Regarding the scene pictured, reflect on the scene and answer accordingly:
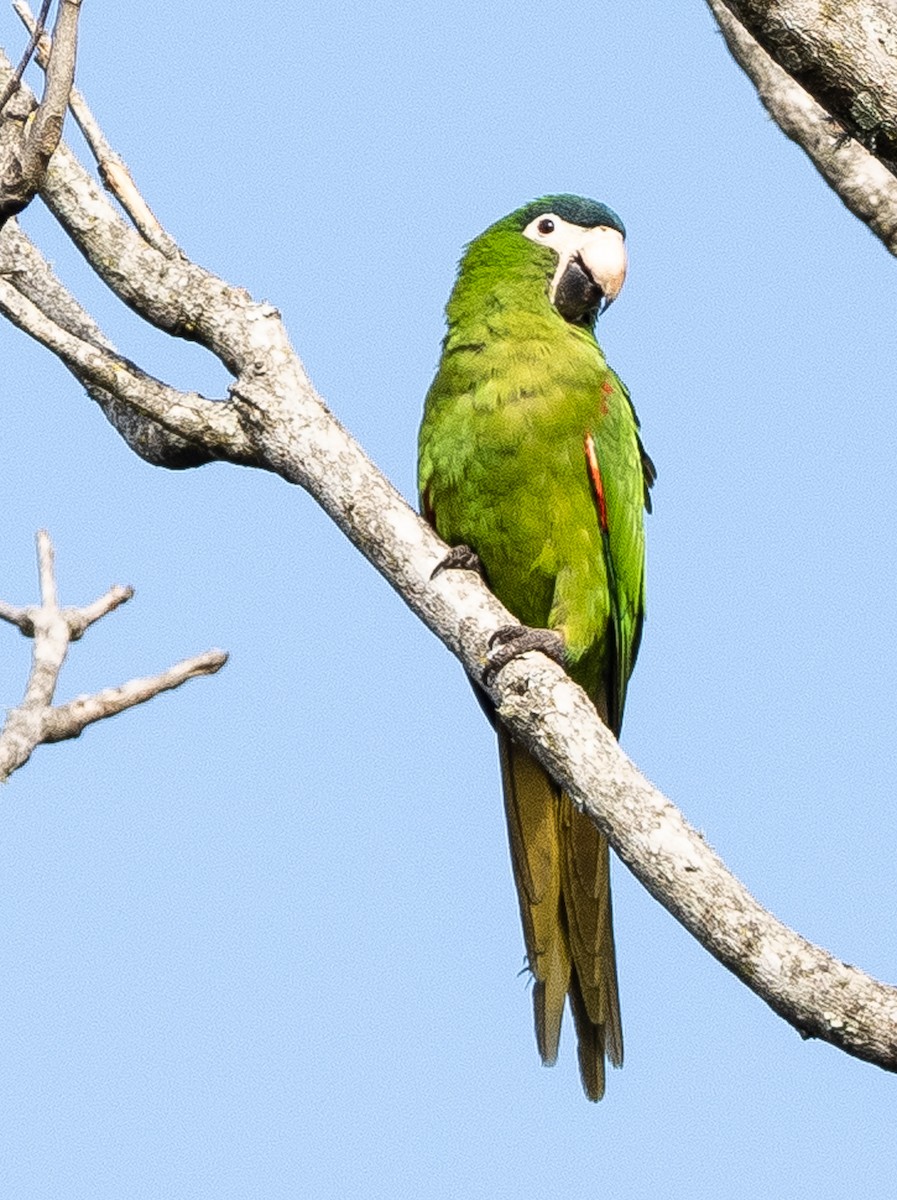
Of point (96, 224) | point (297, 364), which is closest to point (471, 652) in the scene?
point (297, 364)

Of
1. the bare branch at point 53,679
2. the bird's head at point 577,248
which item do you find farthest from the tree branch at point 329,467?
the bird's head at point 577,248

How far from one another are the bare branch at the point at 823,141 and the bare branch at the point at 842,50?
1142 mm

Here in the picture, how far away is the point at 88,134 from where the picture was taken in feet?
14.0

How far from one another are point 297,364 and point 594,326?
5.47 ft

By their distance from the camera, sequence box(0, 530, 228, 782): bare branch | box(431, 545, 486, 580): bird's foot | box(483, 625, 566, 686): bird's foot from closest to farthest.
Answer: box(0, 530, 228, 782): bare branch
box(483, 625, 566, 686): bird's foot
box(431, 545, 486, 580): bird's foot

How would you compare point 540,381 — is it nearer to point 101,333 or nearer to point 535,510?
point 535,510

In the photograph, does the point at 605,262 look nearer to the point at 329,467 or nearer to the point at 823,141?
the point at 823,141

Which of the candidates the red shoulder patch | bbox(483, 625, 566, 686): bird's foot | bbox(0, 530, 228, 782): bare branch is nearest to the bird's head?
the red shoulder patch

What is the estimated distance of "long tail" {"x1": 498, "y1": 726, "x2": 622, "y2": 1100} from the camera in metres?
4.41

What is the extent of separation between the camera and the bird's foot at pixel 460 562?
3.97m

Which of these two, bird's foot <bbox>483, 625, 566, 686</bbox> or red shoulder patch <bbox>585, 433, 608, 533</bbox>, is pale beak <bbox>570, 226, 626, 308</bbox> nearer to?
red shoulder patch <bbox>585, 433, 608, 533</bbox>

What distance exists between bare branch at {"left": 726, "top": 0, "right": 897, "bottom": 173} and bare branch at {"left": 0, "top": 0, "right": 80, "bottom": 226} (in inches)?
51.5

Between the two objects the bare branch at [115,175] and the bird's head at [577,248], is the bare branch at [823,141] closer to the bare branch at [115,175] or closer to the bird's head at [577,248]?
the bird's head at [577,248]

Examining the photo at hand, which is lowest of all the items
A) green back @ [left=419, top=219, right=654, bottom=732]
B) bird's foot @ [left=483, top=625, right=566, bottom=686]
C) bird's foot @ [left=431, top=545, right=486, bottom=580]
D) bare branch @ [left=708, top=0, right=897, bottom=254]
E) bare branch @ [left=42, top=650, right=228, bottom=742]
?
bare branch @ [left=42, top=650, right=228, bottom=742]
